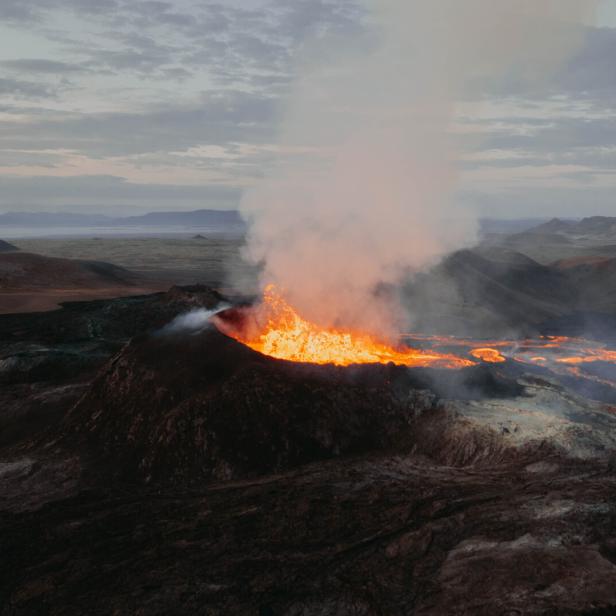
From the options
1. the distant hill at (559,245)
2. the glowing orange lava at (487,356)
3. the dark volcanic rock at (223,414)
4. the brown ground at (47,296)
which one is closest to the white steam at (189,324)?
the dark volcanic rock at (223,414)

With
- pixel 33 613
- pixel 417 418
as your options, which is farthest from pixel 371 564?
pixel 417 418

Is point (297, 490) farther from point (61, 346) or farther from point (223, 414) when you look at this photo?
point (61, 346)

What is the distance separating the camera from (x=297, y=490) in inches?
557

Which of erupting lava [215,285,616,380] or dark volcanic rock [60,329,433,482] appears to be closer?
dark volcanic rock [60,329,433,482]

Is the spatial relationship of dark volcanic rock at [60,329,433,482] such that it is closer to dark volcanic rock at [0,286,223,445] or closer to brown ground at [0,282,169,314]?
dark volcanic rock at [0,286,223,445]

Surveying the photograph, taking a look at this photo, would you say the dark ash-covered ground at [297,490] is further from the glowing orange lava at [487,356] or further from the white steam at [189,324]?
the glowing orange lava at [487,356]

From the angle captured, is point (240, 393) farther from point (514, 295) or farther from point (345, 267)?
point (514, 295)

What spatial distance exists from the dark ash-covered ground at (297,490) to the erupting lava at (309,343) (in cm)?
185

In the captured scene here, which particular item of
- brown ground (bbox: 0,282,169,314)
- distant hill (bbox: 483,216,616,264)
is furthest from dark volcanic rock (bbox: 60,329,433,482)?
distant hill (bbox: 483,216,616,264)

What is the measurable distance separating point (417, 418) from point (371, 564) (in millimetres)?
7639

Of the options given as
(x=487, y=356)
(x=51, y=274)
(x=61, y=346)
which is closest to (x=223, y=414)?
(x=487, y=356)

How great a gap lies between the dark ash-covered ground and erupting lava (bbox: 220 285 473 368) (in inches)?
72.8

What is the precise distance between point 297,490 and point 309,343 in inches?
309

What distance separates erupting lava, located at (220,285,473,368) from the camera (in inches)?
833
